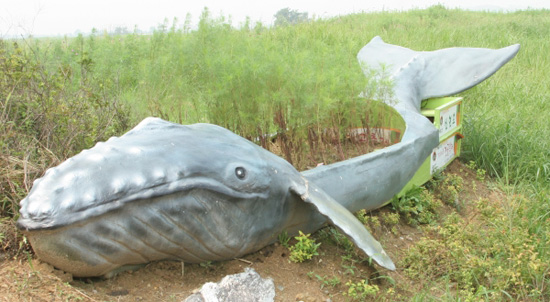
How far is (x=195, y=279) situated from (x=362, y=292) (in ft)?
2.78

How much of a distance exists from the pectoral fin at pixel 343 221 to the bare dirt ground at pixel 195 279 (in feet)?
0.72

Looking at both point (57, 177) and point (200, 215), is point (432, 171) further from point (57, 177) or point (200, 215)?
point (57, 177)

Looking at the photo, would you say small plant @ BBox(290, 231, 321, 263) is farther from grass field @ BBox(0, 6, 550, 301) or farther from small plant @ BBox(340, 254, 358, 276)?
grass field @ BBox(0, 6, 550, 301)

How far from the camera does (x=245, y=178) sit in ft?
7.88

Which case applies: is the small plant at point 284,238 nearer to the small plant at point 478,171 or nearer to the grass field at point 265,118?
the grass field at point 265,118

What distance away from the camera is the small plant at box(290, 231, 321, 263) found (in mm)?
2678

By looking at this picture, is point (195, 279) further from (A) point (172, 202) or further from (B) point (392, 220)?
(B) point (392, 220)

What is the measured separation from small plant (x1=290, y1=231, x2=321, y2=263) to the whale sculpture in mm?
97

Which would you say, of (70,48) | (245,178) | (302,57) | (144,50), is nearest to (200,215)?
(245,178)

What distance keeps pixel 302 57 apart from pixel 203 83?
74 cm

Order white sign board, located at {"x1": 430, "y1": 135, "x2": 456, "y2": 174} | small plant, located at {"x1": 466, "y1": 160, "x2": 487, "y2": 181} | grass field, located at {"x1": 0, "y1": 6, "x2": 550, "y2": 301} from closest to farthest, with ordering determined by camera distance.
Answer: grass field, located at {"x1": 0, "y1": 6, "x2": 550, "y2": 301}
white sign board, located at {"x1": 430, "y1": 135, "x2": 456, "y2": 174}
small plant, located at {"x1": 466, "y1": 160, "x2": 487, "y2": 181}

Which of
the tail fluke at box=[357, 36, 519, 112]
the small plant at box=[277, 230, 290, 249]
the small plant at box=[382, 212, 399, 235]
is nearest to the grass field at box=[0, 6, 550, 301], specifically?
the small plant at box=[382, 212, 399, 235]

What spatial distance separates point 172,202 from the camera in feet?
7.13

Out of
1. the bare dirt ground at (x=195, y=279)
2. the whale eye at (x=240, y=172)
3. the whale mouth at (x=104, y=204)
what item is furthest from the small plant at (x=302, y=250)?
the whale mouth at (x=104, y=204)
